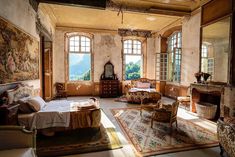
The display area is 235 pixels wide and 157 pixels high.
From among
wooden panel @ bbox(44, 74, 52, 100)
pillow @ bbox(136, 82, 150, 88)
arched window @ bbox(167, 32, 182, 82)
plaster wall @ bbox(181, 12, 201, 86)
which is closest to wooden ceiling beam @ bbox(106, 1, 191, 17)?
plaster wall @ bbox(181, 12, 201, 86)

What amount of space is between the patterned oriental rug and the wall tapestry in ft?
9.05

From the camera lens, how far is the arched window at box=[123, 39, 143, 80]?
893cm

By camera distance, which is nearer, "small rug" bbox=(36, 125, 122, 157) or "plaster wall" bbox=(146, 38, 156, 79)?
"small rug" bbox=(36, 125, 122, 157)

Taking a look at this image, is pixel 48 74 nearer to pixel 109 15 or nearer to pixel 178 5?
pixel 109 15

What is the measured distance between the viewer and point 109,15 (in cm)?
639

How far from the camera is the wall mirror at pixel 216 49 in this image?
14.0 ft

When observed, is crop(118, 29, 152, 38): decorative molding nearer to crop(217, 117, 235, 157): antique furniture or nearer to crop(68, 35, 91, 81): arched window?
crop(68, 35, 91, 81): arched window

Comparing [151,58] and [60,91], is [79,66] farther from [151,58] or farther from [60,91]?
[151,58]

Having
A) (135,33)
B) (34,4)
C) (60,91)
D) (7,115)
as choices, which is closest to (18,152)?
(7,115)

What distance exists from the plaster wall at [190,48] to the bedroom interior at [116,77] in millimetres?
41

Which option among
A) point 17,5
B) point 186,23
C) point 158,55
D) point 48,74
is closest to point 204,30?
point 186,23

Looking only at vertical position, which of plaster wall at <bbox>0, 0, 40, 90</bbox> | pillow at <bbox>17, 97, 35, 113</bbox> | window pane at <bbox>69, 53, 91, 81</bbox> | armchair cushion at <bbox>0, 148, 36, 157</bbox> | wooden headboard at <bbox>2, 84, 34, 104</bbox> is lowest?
armchair cushion at <bbox>0, 148, 36, 157</bbox>

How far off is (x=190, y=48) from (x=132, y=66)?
12.2ft

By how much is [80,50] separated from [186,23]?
213 inches
